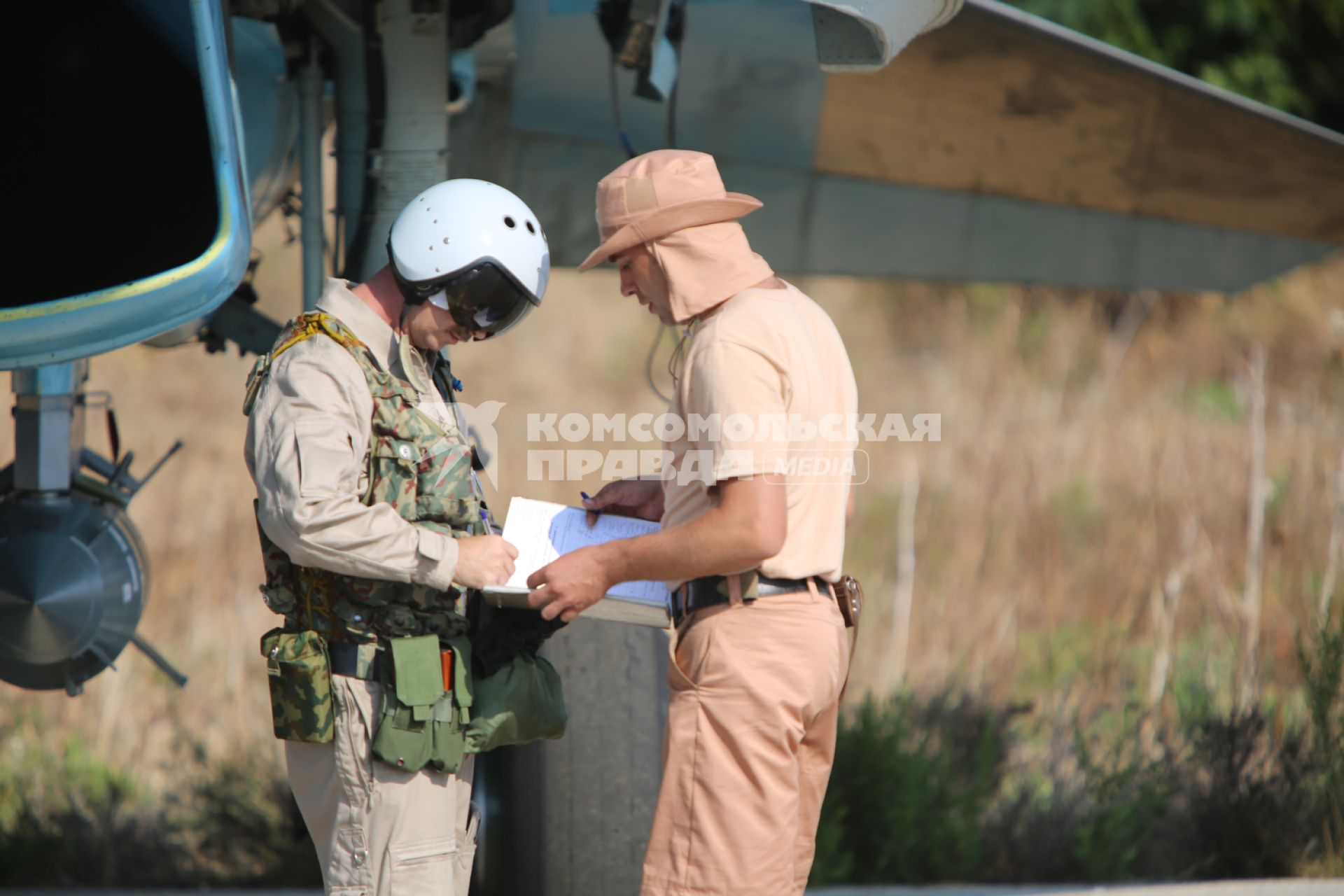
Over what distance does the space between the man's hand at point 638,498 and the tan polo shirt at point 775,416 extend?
0.22m

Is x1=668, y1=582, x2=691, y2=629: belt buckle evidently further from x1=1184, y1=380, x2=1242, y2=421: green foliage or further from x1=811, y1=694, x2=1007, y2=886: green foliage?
x1=1184, y1=380, x2=1242, y2=421: green foliage

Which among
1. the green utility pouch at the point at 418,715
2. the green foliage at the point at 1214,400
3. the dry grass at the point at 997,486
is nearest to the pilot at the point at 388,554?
the green utility pouch at the point at 418,715

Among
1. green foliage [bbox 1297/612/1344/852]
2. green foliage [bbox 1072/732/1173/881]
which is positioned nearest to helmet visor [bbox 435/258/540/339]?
green foliage [bbox 1072/732/1173/881]

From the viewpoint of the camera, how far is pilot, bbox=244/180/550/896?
2172 millimetres

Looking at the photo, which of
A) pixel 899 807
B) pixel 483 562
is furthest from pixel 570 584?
pixel 899 807

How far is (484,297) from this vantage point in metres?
2.34

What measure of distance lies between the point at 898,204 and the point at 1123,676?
2238 mm

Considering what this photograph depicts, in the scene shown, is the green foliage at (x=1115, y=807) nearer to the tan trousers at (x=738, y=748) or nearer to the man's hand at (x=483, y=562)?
the tan trousers at (x=738, y=748)

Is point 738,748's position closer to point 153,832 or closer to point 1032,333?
point 153,832

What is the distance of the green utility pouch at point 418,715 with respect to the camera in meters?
2.23

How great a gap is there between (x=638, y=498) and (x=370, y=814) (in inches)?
31.0

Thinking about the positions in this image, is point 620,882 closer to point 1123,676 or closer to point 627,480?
point 627,480

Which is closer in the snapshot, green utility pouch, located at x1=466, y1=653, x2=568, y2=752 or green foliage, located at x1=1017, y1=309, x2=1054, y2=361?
green utility pouch, located at x1=466, y1=653, x2=568, y2=752

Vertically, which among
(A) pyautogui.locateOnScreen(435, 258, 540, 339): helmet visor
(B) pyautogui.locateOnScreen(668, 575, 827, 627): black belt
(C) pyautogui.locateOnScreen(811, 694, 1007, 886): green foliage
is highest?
(A) pyautogui.locateOnScreen(435, 258, 540, 339): helmet visor
